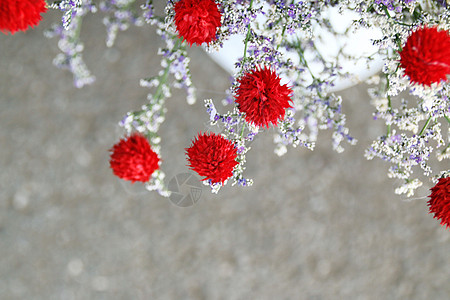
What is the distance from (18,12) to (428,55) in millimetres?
328

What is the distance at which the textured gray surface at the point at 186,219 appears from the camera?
96 cm

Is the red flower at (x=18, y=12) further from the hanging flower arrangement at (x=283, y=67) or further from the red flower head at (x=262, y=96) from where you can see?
the red flower head at (x=262, y=96)

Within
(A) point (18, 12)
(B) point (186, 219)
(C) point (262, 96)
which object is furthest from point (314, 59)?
(B) point (186, 219)

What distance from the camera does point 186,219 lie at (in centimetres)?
99

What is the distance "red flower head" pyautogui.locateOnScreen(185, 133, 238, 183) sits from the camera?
37 cm

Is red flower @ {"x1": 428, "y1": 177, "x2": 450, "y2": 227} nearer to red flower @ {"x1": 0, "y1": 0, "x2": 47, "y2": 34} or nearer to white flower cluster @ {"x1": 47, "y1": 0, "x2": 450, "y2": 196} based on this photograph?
white flower cluster @ {"x1": 47, "y1": 0, "x2": 450, "y2": 196}

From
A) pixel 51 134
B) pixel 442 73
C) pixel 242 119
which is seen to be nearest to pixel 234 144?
pixel 242 119

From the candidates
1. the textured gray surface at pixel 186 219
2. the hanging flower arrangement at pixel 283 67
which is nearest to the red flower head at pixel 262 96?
the hanging flower arrangement at pixel 283 67

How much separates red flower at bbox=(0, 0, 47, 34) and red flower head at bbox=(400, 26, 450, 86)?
31cm

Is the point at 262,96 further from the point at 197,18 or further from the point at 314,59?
the point at 314,59

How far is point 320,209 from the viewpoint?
3.27ft

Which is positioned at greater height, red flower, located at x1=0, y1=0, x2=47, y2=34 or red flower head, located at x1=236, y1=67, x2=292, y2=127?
red flower, located at x1=0, y1=0, x2=47, y2=34

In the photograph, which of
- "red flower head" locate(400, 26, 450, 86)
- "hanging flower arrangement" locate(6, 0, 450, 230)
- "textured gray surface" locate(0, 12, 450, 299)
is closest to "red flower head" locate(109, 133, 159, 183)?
"hanging flower arrangement" locate(6, 0, 450, 230)

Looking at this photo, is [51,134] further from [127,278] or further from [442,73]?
[442,73]
